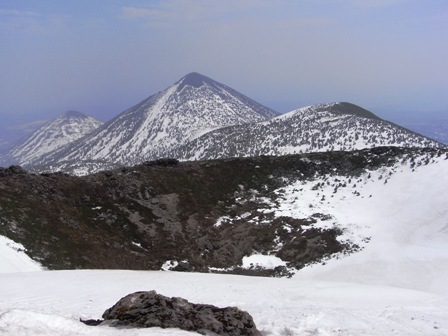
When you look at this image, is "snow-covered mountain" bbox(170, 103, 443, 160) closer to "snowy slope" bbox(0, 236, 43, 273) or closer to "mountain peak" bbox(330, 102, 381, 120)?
"mountain peak" bbox(330, 102, 381, 120)

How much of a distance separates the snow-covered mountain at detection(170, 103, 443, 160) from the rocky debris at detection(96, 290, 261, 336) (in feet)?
343

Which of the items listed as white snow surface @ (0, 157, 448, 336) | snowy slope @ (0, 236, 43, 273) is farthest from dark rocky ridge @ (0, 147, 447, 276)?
white snow surface @ (0, 157, 448, 336)

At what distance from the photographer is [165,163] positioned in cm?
5788

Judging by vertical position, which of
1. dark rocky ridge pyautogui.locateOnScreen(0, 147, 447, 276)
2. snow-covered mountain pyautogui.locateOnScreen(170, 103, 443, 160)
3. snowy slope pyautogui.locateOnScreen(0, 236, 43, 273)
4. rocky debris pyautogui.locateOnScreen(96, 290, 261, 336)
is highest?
snow-covered mountain pyautogui.locateOnScreen(170, 103, 443, 160)

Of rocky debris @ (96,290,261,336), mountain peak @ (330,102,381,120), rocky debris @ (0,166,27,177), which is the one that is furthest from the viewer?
mountain peak @ (330,102,381,120)

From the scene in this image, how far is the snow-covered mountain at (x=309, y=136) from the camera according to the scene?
11869 centimetres

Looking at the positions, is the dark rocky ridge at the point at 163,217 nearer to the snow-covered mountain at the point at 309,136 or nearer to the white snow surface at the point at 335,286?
the white snow surface at the point at 335,286

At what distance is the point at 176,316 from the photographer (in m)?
13.6

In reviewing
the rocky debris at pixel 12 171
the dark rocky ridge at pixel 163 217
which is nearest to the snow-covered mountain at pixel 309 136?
the dark rocky ridge at pixel 163 217

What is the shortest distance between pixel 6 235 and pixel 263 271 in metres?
21.2

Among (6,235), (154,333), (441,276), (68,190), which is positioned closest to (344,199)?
(441,276)

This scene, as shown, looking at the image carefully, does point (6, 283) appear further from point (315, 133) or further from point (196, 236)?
point (315, 133)

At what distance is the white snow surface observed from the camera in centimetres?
1502

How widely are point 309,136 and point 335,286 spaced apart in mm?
114799
